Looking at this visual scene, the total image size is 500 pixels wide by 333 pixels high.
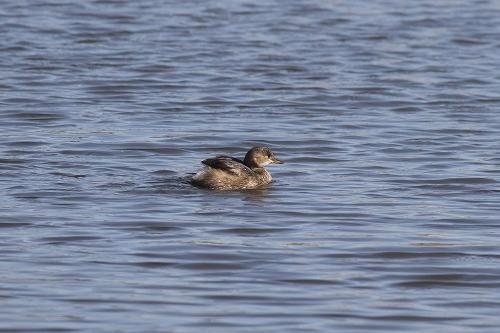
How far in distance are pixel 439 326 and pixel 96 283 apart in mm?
2165

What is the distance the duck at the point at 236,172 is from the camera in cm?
1235

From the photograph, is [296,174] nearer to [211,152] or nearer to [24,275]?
[211,152]

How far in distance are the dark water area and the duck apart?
0.13 metres

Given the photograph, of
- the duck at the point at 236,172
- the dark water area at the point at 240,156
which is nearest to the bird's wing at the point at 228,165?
the duck at the point at 236,172

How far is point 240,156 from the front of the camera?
47.1 ft

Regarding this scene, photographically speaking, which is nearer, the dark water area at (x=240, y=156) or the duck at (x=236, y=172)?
the dark water area at (x=240, y=156)

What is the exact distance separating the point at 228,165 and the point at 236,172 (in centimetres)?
18

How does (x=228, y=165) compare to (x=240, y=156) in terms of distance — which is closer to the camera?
(x=228, y=165)

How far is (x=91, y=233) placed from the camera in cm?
1047

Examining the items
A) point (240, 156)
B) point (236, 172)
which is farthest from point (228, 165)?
point (240, 156)

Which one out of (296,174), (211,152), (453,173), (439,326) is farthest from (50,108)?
(439,326)

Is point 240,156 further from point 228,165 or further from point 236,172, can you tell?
point 228,165

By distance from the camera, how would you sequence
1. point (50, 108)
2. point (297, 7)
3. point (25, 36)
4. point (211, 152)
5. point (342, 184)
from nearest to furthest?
point (342, 184) → point (211, 152) → point (50, 108) → point (25, 36) → point (297, 7)

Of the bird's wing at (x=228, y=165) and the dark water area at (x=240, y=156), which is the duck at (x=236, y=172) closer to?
the bird's wing at (x=228, y=165)
